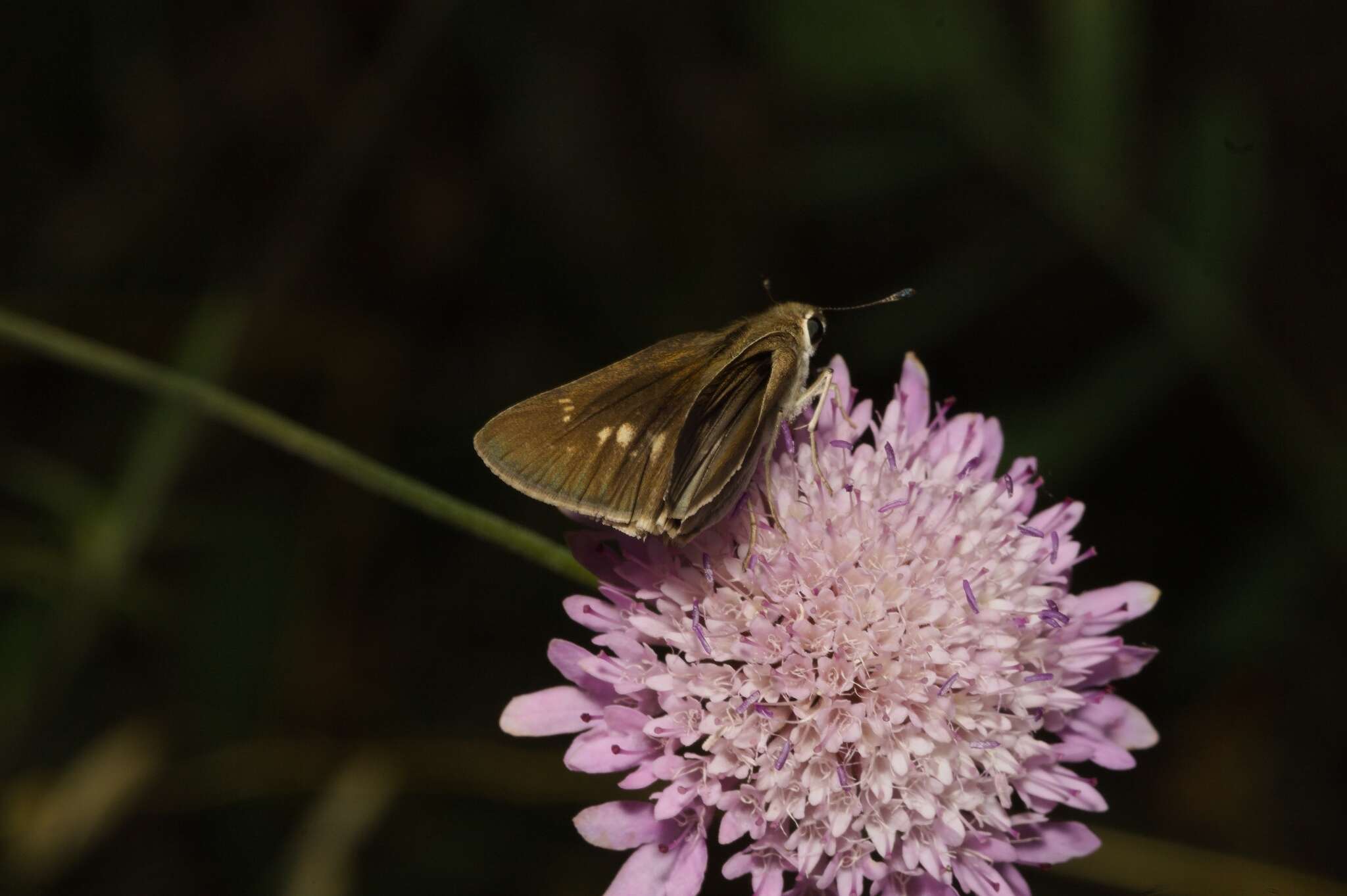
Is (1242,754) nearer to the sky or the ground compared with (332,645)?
nearer to the ground

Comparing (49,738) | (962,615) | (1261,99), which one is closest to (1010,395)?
(1261,99)

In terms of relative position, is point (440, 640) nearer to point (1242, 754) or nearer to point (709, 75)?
point (709, 75)

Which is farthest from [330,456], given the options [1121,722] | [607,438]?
[1121,722]

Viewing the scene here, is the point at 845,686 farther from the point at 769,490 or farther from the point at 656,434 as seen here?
the point at 656,434

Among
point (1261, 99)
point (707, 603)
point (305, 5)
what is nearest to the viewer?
point (707, 603)

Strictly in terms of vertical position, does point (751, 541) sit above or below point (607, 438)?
below

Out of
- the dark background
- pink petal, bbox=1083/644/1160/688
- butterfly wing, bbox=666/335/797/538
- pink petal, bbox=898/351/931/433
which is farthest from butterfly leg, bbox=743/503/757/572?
the dark background

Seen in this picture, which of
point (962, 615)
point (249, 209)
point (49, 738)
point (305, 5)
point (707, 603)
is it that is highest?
point (305, 5)
